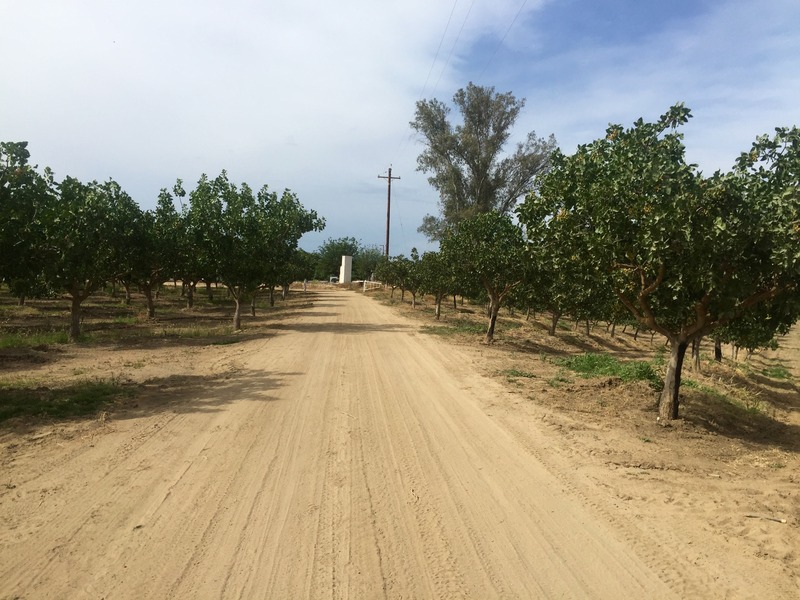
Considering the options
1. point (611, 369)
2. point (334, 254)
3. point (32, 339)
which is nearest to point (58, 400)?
point (32, 339)

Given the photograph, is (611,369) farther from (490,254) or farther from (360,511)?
(360,511)

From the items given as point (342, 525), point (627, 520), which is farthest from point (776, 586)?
point (342, 525)

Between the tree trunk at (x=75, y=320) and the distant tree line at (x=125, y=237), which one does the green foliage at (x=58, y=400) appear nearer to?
the distant tree line at (x=125, y=237)

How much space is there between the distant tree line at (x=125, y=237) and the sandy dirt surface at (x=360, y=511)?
24.1 feet

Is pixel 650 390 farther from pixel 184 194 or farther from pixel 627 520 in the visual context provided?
pixel 184 194

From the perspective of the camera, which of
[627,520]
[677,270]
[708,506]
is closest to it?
[627,520]

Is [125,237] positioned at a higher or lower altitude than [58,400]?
higher

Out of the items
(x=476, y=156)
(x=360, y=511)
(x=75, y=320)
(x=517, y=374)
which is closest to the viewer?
(x=360, y=511)

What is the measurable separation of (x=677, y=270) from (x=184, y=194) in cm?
2614

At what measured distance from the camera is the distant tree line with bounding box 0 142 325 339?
13.5 metres

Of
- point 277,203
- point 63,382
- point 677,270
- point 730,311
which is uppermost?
point 277,203

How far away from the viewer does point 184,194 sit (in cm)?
2809

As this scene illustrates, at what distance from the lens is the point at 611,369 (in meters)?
14.1

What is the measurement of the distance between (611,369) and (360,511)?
10.8 metres
